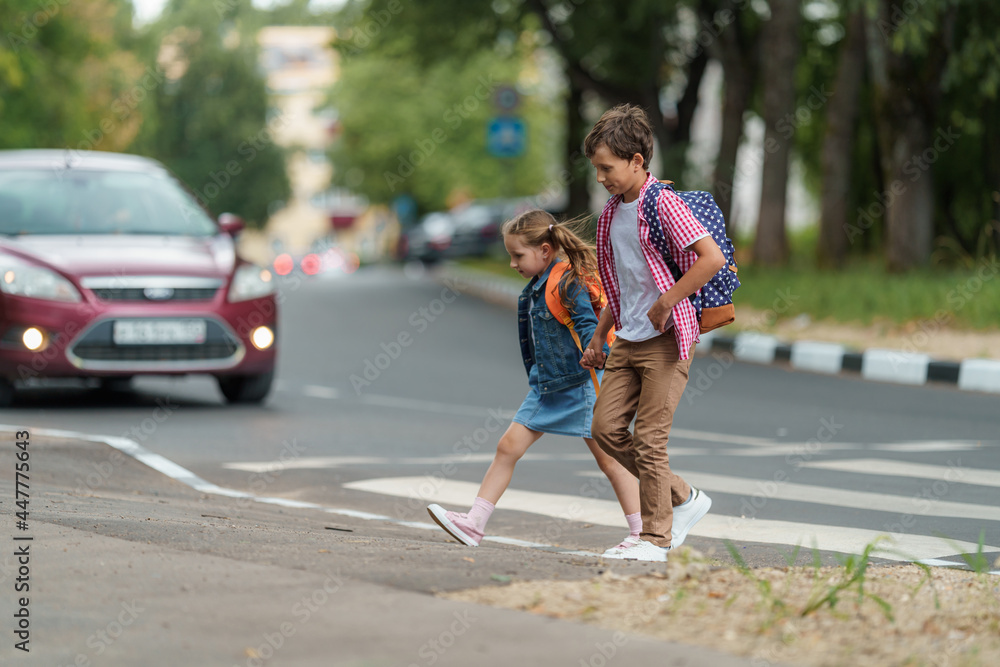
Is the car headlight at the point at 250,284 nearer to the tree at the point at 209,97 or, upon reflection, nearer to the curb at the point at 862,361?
the curb at the point at 862,361

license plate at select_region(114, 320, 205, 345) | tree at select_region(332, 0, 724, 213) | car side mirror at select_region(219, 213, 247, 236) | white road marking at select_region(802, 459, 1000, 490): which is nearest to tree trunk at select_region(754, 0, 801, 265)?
tree at select_region(332, 0, 724, 213)

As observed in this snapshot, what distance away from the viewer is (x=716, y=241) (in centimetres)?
491

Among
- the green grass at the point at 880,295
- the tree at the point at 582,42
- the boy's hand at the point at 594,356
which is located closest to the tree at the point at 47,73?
the tree at the point at 582,42

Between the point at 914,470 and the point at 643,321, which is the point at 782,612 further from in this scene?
the point at 914,470

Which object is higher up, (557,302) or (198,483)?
(557,302)

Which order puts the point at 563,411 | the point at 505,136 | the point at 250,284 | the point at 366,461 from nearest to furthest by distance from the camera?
1. the point at 563,411
2. the point at 366,461
3. the point at 250,284
4. the point at 505,136

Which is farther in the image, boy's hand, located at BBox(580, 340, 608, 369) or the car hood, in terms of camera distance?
the car hood

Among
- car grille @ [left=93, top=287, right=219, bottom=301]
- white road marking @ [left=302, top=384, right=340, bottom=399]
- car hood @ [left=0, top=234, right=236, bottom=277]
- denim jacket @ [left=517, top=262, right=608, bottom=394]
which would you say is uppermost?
denim jacket @ [left=517, top=262, right=608, bottom=394]

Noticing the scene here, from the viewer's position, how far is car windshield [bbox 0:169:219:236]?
10133 millimetres

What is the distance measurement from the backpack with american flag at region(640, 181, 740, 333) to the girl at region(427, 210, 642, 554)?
0.57 metres

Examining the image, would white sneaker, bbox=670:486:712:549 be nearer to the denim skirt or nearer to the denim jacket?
the denim skirt

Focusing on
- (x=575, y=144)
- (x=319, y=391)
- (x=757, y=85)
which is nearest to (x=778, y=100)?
(x=757, y=85)

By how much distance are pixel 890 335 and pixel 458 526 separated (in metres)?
9.59

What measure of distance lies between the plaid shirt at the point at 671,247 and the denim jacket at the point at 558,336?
0.36 m
